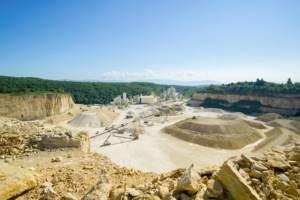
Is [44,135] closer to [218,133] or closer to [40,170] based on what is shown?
[40,170]

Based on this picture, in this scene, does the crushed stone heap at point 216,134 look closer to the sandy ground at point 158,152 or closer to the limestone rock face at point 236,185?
the sandy ground at point 158,152

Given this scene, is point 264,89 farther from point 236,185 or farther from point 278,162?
point 236,185

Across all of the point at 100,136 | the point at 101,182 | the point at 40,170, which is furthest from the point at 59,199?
the point at 100,136

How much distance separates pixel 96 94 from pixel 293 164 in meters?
95.5

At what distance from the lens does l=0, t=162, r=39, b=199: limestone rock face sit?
6.73 meters

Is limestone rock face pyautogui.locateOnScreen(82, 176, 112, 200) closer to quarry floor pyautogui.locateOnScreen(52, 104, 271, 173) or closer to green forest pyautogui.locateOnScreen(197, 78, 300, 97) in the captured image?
quarry floor pyautogui.locateOnScreen(52, 104, 271, 173)

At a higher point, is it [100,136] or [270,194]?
[270,194]

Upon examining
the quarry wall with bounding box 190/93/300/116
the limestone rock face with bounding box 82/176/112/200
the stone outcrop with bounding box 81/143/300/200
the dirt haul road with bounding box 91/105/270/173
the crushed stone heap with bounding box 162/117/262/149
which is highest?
the stone outcrop with bounding box 81/143/300/200

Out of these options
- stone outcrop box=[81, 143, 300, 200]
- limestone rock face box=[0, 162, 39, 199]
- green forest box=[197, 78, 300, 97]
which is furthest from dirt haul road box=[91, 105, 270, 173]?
green forest box=[197, 78, 300, 97]

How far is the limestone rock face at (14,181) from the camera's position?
6730mm

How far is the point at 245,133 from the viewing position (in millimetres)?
35375

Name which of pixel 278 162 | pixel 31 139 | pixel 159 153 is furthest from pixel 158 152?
pixel 278 162

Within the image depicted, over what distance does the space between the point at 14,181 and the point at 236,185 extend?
869 cm

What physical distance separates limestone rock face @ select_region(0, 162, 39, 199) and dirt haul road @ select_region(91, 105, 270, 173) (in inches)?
629
